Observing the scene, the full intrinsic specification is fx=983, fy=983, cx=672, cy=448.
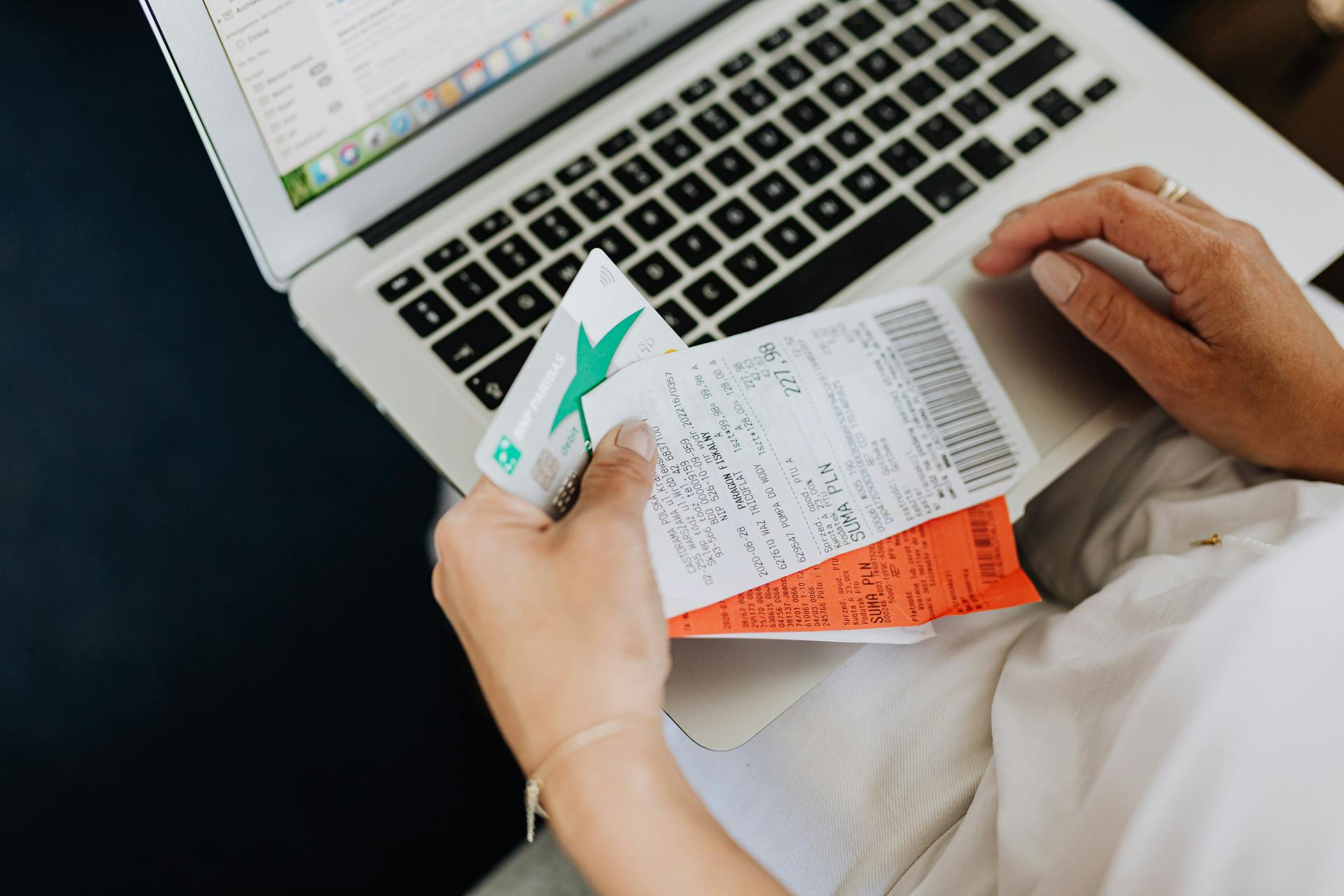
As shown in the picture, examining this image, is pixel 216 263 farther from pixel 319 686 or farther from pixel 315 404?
pixel 319 686

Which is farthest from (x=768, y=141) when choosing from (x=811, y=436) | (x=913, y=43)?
(x=811, y=436)

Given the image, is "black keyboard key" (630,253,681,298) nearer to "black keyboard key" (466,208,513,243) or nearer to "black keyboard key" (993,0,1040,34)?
"black keyboard key" (466,208,513,243)

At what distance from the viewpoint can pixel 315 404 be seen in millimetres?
750

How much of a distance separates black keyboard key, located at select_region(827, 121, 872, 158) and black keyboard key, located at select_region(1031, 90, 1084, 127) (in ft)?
0.40

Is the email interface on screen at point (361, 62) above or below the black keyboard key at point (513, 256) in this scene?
above

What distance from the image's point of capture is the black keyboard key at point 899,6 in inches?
27.0

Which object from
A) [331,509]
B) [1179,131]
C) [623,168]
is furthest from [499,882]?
[1179,131]

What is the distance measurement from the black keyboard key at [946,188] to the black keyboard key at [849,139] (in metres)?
0.05

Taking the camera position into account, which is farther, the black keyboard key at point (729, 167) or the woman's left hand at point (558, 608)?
the black keyboard key at point (729, 167)

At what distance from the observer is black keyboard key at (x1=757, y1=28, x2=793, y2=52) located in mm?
668

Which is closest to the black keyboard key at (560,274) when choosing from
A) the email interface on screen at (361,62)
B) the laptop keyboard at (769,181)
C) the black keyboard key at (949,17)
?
the laptop keyboard at (769,181)

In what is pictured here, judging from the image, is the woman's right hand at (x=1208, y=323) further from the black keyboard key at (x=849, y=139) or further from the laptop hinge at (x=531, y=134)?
the laptop hinge at (x=531, y=134)

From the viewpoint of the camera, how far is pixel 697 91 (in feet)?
2.13

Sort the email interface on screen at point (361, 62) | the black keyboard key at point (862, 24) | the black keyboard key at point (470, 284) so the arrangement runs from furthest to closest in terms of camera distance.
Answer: the black keyboard key at point (862, 24)
the black keyboard key at point (470, 284)
the email interface on screen at point (361, 62)
